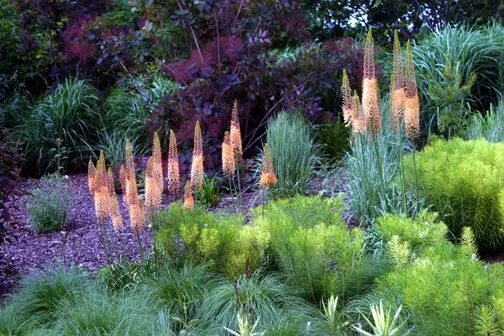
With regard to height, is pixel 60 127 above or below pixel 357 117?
below

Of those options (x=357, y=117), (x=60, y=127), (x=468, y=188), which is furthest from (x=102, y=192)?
(x=60, y=127)

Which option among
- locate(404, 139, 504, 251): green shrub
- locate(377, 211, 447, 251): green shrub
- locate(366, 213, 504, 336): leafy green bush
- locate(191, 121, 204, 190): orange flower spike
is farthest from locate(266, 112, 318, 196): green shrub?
locate(366, 213, 504, 336): leafy green bush

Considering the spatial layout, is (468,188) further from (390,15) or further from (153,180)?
(390,15)

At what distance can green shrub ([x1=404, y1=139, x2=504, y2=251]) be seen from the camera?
5.26m

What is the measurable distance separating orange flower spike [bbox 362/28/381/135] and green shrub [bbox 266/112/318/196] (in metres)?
2.12

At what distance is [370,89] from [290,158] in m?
2.34

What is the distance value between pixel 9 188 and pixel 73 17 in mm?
6327

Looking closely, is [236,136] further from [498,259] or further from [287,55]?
[287,55]

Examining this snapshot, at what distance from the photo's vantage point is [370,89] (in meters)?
4.89

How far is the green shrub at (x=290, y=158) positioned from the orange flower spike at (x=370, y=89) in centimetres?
212

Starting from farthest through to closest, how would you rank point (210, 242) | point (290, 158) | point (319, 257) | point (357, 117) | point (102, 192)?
point (290, 158) < point (357, 117) < point (102, 192) < point (210, 242) < point (319, 257)

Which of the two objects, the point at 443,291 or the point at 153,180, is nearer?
the point at 443,291

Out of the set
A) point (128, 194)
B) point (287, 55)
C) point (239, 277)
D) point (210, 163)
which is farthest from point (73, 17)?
point (239, 277)

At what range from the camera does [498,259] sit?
5316 mm
